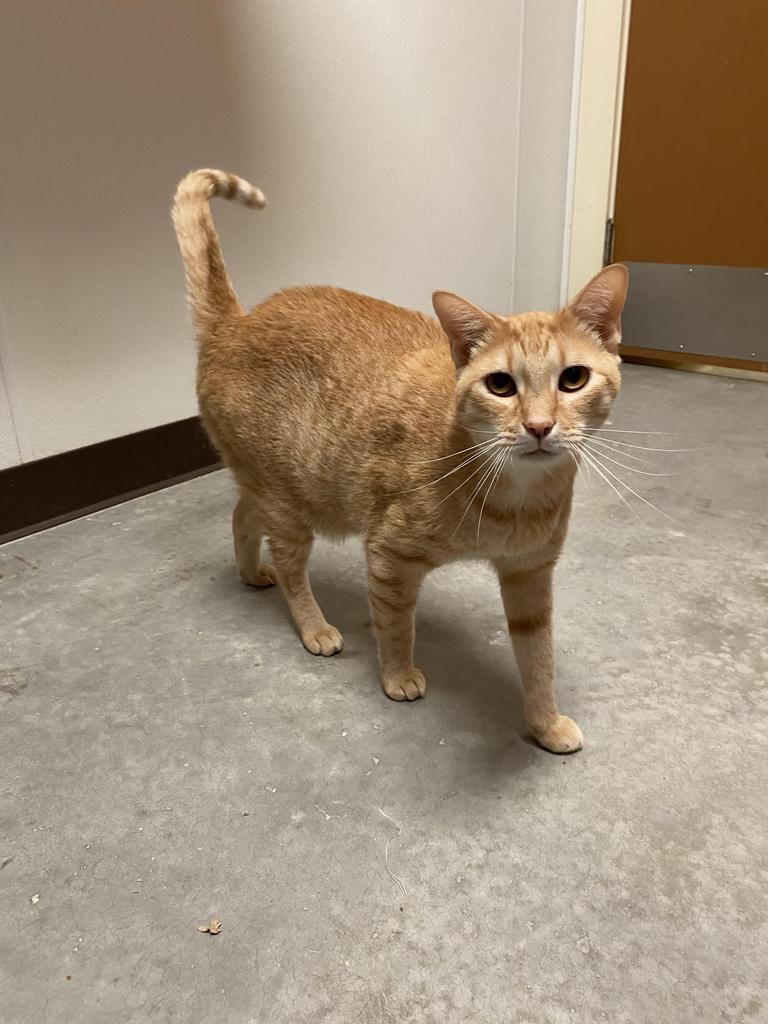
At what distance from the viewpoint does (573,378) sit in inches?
43.6

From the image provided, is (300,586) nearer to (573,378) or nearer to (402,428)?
(402,428)

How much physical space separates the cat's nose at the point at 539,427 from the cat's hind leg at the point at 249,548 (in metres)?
0.93

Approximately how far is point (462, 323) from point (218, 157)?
1.76 metres

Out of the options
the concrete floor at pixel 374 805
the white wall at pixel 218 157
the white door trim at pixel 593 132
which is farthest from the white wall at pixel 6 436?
the white door trim at pixel 593 132

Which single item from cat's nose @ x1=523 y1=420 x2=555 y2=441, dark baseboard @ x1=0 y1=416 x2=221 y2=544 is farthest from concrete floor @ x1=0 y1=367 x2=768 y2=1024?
cat's nose @ x1=523 y1=420 x2=555 y2=441

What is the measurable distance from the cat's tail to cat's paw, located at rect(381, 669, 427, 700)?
93cm

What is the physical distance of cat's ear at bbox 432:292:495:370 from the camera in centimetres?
112

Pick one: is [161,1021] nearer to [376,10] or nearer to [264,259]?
[264,259]

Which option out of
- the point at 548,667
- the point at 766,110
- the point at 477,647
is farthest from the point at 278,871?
the point at 766,110

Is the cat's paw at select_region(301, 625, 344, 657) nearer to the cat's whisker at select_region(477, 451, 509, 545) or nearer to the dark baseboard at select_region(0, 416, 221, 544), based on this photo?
the cat's whisker at select_region(477, 451, 509, 545)

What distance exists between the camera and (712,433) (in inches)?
113

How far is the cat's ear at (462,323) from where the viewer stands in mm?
1122

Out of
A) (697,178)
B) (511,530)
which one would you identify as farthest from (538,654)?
(697,178)

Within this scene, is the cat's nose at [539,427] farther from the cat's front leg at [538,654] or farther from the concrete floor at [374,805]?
the concrete floor at [374,805]
